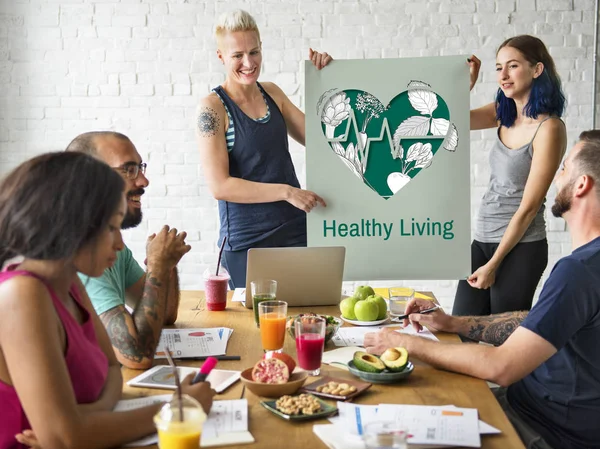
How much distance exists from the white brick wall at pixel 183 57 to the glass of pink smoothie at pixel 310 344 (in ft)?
9.19

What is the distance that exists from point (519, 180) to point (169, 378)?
1.95 metres

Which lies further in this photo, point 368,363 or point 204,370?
point 368,363

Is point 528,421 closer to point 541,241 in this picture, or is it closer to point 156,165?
point 541,241

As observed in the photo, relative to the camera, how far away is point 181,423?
1.15 meters

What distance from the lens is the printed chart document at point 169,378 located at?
1.60 meters

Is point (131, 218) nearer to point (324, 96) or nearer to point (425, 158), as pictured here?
point (324, 96)

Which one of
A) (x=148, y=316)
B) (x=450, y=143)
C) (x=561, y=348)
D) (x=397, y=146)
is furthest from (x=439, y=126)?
(x=148, y=316)

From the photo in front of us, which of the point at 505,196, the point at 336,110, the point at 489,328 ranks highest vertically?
the point at 336,110

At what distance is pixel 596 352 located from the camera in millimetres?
1718

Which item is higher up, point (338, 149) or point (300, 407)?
point (338, 149)

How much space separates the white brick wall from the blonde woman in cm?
138

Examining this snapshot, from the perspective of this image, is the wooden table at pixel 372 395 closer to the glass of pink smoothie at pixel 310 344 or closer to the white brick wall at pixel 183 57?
the glass of pink smoothie at pixel 310 344

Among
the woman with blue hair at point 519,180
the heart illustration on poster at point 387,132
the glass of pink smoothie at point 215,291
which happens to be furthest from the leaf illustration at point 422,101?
the glass of pink smoothie at point 215,291

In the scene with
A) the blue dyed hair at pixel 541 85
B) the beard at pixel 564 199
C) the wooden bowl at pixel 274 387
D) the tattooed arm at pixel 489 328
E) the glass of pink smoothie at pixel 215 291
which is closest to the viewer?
the wooden bowl at pixel 274 387
